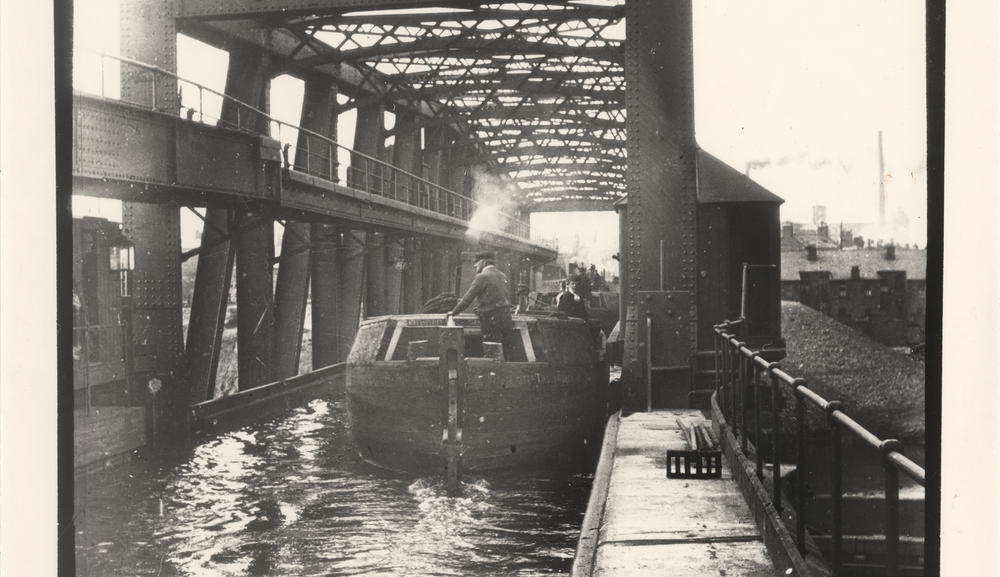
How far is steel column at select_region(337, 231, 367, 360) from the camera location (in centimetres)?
1975

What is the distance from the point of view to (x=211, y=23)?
1370 centimetres

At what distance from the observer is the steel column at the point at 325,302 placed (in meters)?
18.9

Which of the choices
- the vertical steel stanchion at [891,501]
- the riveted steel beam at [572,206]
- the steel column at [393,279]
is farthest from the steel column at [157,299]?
the riveted steel beam at [572,206]

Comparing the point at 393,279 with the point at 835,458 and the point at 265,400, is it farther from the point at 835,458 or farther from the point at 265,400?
the point at 835,458

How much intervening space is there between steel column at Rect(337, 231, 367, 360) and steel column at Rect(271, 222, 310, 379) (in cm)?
265

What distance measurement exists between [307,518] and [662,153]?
22.1ft

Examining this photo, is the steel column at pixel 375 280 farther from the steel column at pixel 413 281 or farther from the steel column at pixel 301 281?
the steel column at pixel 301 281

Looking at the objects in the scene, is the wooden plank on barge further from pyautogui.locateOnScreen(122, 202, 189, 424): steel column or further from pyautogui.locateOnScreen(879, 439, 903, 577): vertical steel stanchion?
pyautogui.locateOnScreen(879, 439, 903, 577): vertical steel stanchion

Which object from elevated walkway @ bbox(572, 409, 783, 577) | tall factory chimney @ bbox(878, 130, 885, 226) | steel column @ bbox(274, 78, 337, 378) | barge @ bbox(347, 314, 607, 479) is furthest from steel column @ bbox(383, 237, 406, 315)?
tall factory chimney @ bbox(878, 130, 885, 226)

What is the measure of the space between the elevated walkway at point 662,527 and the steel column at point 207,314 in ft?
25.8

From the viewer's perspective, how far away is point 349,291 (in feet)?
67.7

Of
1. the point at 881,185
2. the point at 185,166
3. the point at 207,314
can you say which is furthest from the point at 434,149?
the point at 881,185

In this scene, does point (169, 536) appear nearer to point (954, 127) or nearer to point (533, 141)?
point (954, 127)

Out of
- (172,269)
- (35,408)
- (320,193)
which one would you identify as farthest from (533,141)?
(35,408)
